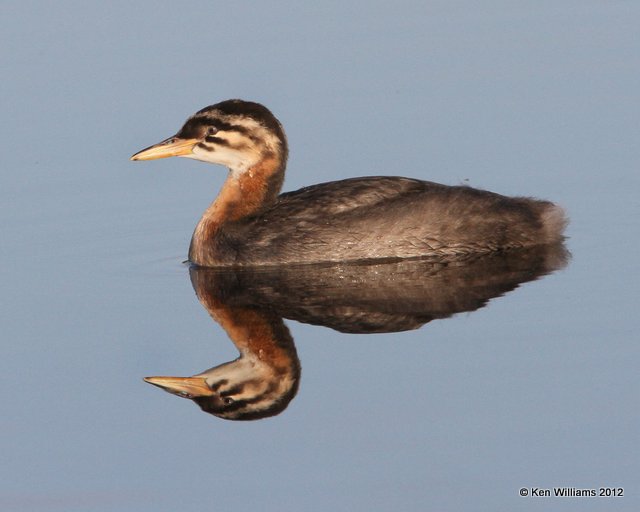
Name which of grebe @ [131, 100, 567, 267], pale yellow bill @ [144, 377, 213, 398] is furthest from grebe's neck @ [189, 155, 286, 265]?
pale yellow bill @ [144, 377, 213, 398]

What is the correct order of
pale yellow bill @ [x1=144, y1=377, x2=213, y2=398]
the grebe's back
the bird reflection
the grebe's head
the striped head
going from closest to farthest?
1. the striped head
2. pale yellow bill @ [x1=144, y1=377, x2=213, y2=398]
3. the bird reflection
4. the grebe's back
5. the grebe's head

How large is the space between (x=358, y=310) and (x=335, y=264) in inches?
69.3

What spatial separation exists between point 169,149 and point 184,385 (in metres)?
4.58

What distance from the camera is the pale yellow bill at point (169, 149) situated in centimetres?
1814

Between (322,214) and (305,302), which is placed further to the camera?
(322,214)

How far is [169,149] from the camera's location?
18.2m

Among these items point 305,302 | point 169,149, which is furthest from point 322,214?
point 169,149

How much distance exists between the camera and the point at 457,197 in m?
17.8

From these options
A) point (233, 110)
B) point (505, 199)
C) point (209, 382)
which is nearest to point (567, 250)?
point (505, 199)

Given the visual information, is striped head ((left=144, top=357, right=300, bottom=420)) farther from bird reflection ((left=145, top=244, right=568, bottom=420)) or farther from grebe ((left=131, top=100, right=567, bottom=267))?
grebe ((left=131, top=100, right=567, bottom=267))

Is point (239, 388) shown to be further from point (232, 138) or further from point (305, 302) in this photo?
point (232, 138)

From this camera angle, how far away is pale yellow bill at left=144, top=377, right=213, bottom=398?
14.1 m

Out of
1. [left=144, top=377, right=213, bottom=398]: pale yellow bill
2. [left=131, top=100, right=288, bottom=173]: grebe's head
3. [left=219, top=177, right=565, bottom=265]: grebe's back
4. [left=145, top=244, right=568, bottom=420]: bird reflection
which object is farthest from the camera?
[left=131, top=100, right=288, bottom=173]: grebe's head

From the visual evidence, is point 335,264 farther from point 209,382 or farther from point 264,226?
point 209,382
